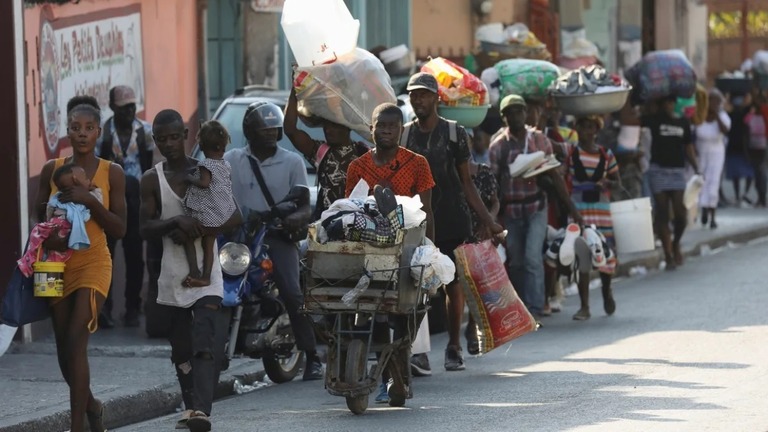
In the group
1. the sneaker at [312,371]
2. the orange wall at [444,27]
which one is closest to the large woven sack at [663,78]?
the orange wall at [444,27]

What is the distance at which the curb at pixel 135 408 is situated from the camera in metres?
9.57

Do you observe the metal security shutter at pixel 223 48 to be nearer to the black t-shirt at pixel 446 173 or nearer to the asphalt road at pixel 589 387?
the asphalt road at pixel 589 387

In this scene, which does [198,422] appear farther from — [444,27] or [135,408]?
[444,27]

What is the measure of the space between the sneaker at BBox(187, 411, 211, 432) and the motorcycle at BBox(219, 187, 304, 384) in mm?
1461

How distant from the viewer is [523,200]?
46.1ft

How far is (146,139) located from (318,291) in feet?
13.7

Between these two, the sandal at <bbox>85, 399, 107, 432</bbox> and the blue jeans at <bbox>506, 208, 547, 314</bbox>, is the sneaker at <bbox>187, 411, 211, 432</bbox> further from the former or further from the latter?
the blue jeans at <bbox>506, 208, 547, 314</bbox>

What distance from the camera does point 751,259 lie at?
64.5 feet

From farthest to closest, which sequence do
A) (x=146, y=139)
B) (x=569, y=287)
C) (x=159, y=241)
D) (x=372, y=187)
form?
(x=569, y=287), (x=146, y=139), (x=372, y=187), (x=159, y=241)

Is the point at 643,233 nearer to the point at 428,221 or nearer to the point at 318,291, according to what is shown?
the point at 428,221

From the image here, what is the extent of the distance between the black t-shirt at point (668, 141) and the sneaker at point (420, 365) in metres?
7.65

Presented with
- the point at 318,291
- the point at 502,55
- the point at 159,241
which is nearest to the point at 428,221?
the point at 318,291

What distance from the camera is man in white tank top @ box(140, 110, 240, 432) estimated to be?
9.14 meters

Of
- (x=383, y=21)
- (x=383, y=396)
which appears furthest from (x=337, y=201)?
(x=383, y=21)
